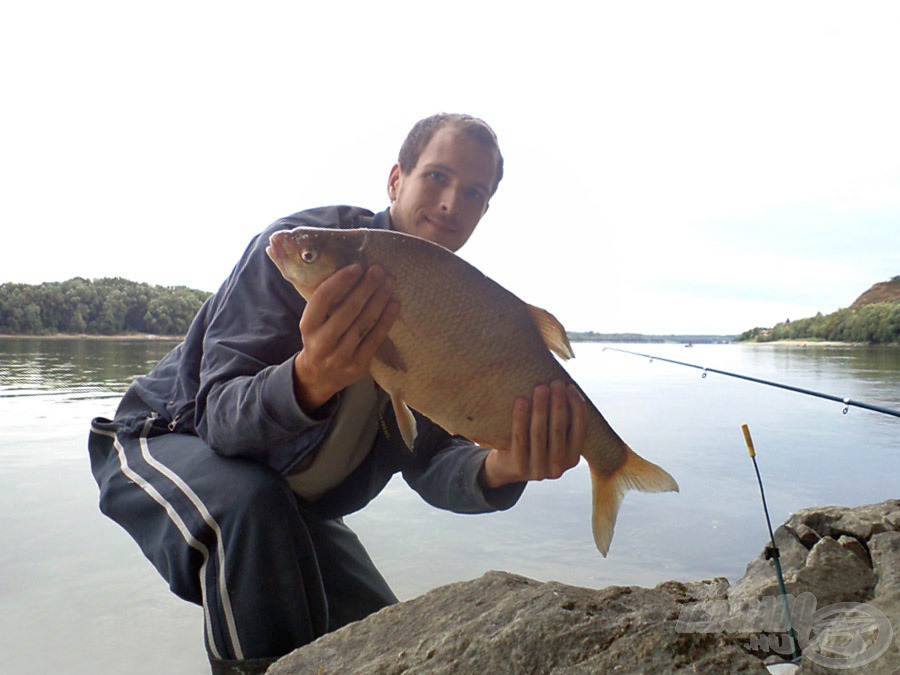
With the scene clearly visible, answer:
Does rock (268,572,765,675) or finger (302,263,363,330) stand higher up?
finger (302,263,363,330)

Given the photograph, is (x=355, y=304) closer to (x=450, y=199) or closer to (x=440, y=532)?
(x=450, y=199)

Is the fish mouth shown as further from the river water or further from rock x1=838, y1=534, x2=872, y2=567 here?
rock x1=838, y1=534, x2=872, y2=567

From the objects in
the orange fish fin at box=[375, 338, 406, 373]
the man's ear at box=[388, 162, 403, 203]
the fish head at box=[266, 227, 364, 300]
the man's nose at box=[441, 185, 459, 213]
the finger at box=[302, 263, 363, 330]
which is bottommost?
the orange fish fin at box=[375, 338, 406, 373]

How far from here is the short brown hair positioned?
8.00ft

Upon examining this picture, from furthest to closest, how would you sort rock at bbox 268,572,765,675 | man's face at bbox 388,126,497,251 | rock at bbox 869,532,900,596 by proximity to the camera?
man's face at bbox 388,126,497,251 < rock at bbox 869,532,900,596 < rock at bbox 268,572,765,675

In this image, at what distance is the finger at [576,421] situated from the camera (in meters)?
1.67

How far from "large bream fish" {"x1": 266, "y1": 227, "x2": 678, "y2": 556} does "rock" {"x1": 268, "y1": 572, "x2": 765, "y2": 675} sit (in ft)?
0.83

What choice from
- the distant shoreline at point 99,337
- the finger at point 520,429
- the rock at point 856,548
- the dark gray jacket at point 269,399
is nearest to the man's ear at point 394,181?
the dark gray jacket at point 269,399

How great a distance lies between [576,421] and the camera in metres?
1.69

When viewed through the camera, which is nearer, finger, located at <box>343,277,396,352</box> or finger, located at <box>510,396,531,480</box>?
finger, located at <box>343,277,396,352</box>

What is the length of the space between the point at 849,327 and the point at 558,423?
62008 millimetres

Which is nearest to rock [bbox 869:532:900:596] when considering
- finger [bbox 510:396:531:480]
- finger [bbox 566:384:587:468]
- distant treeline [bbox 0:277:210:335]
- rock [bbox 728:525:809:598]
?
rock [bbox 728:525:809:598]

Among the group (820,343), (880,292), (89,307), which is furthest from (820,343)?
(89,307)

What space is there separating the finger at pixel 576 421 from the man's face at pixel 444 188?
0.95m
